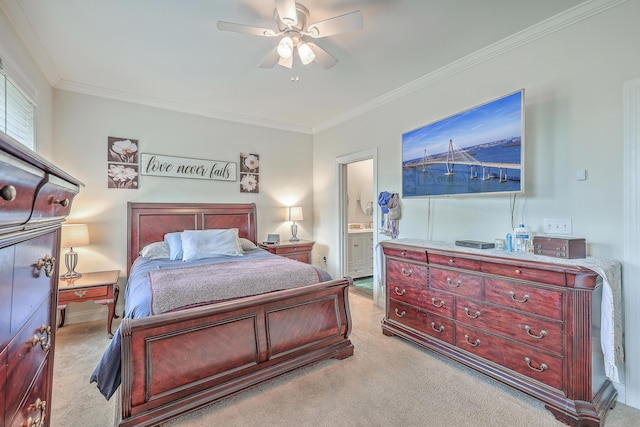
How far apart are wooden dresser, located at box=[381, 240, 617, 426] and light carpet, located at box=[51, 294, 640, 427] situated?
4.6 inches

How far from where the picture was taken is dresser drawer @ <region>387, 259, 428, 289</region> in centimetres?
265

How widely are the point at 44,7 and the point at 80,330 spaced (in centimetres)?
302

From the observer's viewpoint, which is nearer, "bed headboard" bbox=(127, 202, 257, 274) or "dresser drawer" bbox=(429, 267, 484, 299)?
"dresser drawer" bbox=(429, 267, 484, 299)

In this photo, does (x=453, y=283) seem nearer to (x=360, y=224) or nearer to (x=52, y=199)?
(x=52, y=199)

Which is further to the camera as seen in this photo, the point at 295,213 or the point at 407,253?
the point at 295,213

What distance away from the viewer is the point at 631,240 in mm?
1927

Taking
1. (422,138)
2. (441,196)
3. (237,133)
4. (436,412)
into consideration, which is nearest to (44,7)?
(237,133)

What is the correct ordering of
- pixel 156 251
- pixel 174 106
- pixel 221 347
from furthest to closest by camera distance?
pixel 174 106 < pixel 156 251 < pixel 221 347

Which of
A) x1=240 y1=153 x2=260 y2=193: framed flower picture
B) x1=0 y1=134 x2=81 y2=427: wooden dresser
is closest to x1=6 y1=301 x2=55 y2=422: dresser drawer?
x1=0 y1=134 x2=81 y2=427: wooden dresser

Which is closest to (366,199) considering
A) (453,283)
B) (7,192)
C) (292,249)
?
(292,249)

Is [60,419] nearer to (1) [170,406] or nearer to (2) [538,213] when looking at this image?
(1) [170,406]

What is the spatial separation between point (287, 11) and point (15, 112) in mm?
2474

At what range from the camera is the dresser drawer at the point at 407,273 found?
265cm

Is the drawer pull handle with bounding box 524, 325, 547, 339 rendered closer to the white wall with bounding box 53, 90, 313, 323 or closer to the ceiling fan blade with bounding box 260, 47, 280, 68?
the ceiling fan blade with bounding box 260, 47, 280, 68
